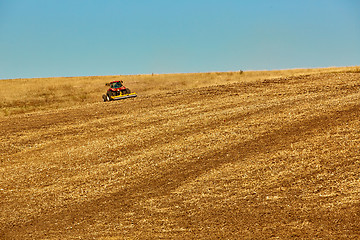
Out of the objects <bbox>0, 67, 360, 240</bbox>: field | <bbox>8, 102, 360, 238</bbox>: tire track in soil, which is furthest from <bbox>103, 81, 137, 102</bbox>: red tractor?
<bbox>8, 102, 360, 238</bbox>: tire track in soil

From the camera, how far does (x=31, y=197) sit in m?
Answer: 13.7

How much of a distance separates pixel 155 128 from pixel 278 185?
322 inches

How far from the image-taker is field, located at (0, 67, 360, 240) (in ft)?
35.5

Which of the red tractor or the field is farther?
the red tractor

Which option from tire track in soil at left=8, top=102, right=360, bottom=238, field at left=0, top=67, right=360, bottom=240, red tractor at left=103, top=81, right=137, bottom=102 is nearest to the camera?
field at left=0, top=67, right=360, bottom=240

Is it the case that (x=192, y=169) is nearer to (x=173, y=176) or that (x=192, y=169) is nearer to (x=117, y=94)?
(x=173, y=176)

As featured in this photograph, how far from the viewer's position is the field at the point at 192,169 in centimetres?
1083

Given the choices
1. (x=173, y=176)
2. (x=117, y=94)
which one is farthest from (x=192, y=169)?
(x=117, y=94)

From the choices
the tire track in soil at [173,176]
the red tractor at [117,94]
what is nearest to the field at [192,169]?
the tire track in soil at [173,176]

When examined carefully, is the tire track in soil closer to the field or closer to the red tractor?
the field

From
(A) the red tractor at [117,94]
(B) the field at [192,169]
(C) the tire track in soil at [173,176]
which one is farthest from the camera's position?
(A) the red tractor at [117,94]

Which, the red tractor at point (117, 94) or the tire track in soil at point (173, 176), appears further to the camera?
the red tractor at point (117, 94)

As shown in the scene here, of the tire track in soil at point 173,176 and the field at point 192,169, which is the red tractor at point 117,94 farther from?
the tire track in soil at point 173,176

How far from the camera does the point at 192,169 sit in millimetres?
14219
